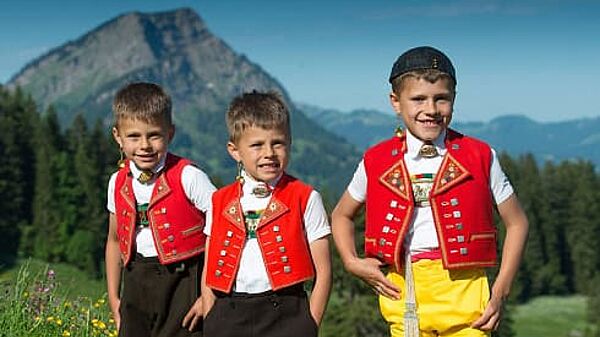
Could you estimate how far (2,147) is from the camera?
7538 centimetres

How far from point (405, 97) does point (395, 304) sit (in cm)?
118

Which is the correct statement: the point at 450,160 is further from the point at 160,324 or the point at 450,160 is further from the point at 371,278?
the point at 160,324

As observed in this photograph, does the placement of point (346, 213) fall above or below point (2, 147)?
below

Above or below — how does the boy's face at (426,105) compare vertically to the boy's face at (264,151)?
above

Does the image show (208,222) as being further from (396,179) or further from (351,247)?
(396,179)

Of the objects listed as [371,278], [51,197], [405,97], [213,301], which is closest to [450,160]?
[405,97]

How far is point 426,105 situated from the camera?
179 inches

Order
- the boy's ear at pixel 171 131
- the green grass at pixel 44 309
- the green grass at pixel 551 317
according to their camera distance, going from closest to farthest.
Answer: the boy's ear at pixel 171 131 → the green grass at pixel 44 309 → the green grass at pixel 551 317

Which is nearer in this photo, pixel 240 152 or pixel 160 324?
pixel 240 152

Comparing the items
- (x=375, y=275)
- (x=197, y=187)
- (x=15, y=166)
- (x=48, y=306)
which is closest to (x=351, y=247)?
(x=375, y=275)

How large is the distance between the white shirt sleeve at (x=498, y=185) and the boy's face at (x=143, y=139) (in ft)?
6.66

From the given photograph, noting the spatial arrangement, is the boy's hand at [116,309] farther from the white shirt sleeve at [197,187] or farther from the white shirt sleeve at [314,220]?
the white shirt sleeve at [314,220]

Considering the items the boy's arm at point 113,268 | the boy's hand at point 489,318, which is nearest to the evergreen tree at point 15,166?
the boy's arm at point 113,268

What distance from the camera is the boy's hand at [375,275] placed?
4.72 meters
